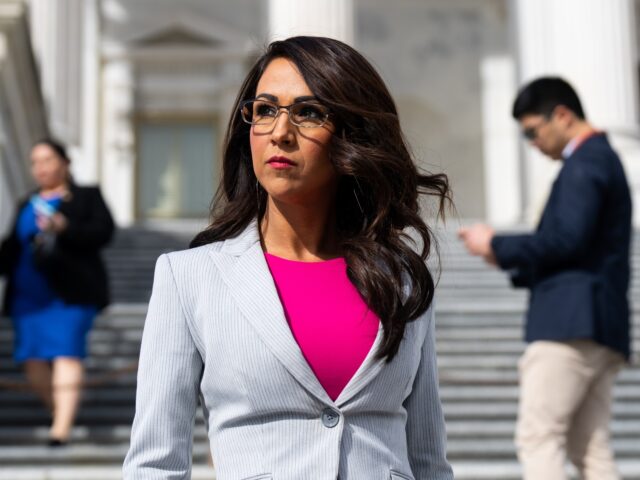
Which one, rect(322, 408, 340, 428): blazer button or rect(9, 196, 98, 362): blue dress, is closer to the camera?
rect(322, 408, 340, 428): blazer button

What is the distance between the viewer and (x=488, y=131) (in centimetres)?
2453

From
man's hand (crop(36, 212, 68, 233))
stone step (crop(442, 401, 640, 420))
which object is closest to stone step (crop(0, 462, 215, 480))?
man's hand (crop(36, 212, 68, 233))

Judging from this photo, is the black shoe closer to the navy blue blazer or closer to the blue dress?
the blue dress

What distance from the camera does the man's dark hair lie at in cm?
527

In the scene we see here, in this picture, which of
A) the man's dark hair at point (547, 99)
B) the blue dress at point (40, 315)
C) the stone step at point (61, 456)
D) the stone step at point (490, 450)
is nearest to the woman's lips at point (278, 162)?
the man's dark hair at point (547, 99)

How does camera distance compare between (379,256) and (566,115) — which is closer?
(379,256)

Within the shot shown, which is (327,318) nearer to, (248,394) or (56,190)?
(248,394)

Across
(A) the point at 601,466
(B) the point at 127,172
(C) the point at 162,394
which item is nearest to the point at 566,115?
(A) the point at 601,466

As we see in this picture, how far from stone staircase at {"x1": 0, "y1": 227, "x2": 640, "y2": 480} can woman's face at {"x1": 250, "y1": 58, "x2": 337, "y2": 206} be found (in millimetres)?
3017

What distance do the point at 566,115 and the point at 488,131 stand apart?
765 inches

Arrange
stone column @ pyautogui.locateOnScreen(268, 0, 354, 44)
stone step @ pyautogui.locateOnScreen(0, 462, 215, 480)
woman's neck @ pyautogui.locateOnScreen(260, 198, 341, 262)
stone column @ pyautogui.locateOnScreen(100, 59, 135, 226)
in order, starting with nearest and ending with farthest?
woman's neck @ pyautogui.locateOnScreen(260, 198, 341, 262) → stone step @ pyautogui.locateOnScreen(0, 462, 215, 480) → stone column @ pyautogui.locateOnScreen(268, 0, 354, 44) → stone column @ pyautogui.locateOnScreen(100, 59, 135, 226)

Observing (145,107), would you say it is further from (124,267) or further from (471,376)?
(471,376)

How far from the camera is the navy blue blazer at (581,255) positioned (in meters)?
4.86

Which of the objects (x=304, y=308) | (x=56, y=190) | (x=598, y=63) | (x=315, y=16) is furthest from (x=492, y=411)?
(x=315, y=16)
